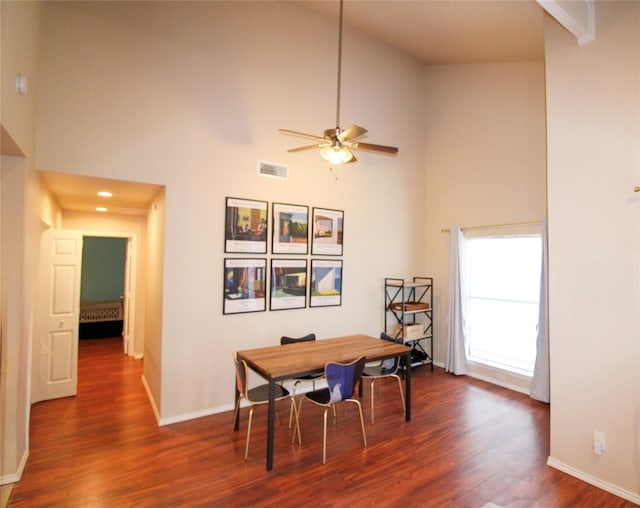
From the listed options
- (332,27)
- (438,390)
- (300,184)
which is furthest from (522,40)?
(438,390)

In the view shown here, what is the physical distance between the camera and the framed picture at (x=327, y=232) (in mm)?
4453

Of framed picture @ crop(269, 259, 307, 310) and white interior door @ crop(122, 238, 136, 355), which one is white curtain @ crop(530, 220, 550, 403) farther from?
white interior door @ crop(122, 238, 136, 355)

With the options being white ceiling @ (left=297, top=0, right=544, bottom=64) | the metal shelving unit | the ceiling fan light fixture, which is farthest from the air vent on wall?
the metal shelving unit

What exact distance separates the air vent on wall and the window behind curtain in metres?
2.95

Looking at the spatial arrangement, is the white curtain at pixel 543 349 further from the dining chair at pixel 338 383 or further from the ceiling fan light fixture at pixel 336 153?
the ceiling fan light fixture at pixel 336 153

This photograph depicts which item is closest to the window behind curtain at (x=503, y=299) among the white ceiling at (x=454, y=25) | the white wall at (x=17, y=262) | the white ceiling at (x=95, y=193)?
the white ceiling at (x=454, y=25)

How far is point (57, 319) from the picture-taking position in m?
4.10

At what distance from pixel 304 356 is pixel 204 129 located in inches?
103

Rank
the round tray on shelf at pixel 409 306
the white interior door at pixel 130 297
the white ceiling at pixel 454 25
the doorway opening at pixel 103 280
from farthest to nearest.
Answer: the doorway opening at pixel 103 280 < the white interior door at pixel 130 297 < the round tray on shelf at pixel 409 306 < the white ceiling at pixel 454 25

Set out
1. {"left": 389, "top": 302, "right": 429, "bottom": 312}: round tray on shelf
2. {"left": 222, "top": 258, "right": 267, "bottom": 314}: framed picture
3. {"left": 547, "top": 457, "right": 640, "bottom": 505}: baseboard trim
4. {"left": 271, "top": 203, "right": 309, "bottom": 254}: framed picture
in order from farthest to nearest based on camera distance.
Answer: {"left": 389, "top": 302, "right": 429, "bottom": 312}: round tray on shelf
{"left": 271, "top": 203, "right": 309, "bottom": 254}: framed picture
{"left": 222, "top": 258, "right": 267, "bottom": 314}: framed picture
{"left": 547, "top": 457, "right": 640, "bottom": 505}: baseboard trim

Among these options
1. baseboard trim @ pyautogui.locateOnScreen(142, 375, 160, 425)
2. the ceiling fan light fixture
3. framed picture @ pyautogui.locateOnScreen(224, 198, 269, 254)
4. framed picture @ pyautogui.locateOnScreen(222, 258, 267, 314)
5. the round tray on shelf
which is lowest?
baseboard trim @ pyautogui.locateOnScreen(142, 375, 160, 425)

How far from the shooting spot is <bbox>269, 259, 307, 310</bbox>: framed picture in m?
4.13

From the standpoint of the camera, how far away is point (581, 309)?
2.65 metres

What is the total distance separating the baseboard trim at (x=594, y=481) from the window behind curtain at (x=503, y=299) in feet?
6.04
